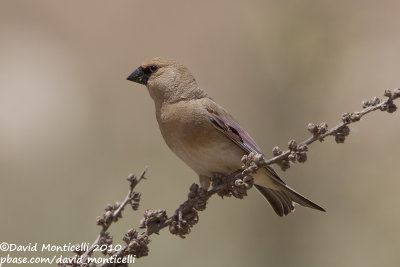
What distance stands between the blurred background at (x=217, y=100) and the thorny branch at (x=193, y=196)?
1412 mm

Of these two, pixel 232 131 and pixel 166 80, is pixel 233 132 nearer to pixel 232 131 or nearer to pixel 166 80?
pixel 232 131

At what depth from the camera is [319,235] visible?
4516 millimetres

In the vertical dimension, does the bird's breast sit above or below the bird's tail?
above

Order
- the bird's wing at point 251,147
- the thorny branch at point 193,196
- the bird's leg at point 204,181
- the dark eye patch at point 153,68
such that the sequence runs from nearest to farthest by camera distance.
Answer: the thorny branch at point 193,196, the bird's wing at point 251,147, the bird's leg at point 204,181, the dark eye patch at point 153,68

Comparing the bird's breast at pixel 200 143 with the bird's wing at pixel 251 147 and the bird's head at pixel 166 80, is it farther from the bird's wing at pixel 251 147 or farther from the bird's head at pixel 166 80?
the bird's head at pixel 166 80

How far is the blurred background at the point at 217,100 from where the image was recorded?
4.46 m

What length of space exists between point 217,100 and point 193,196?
113 inches

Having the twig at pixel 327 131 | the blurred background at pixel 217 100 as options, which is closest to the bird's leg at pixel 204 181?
the blurred background at pixel 217 100

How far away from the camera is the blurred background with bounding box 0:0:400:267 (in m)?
4.46

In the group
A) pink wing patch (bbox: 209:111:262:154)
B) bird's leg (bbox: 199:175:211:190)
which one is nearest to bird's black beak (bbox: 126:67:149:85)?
pink wing patch (bbox: 209:111:262:154)

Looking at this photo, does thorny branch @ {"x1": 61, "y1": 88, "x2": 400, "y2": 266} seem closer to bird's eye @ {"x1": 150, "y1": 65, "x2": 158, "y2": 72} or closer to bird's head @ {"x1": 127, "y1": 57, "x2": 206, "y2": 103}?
bird's head @ {"x1": 127, "y1": 57, "x2": 206, "y2": 103}

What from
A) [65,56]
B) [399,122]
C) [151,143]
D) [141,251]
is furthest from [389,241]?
[65,56]

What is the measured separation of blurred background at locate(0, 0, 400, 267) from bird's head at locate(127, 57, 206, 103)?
3.53ft

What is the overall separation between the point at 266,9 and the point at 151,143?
5.26ft
